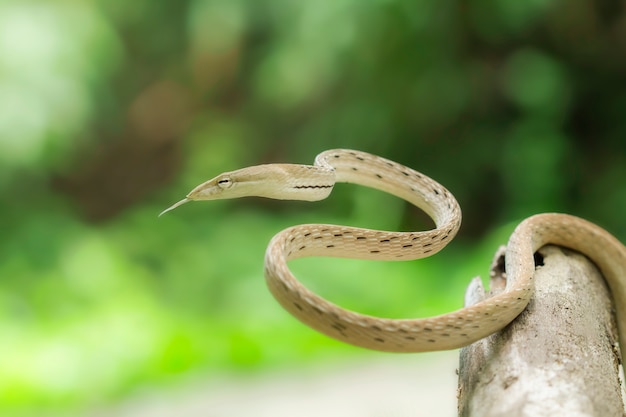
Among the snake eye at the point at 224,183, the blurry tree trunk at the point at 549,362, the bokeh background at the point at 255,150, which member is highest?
the bokeh background at the point at 255,150

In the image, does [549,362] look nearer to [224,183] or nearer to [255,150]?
[224,183]

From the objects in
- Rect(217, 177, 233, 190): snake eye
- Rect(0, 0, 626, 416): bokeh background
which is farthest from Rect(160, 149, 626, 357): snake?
Rect(0, 0, 626, 416): bokeh background

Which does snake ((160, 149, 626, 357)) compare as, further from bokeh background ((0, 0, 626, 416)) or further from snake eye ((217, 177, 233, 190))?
bokeh background ((0, 0, 626, 416))

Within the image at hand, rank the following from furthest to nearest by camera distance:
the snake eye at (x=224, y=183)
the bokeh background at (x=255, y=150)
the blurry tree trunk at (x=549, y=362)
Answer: the bokeh background at (x=255, y=150)
the snake eye at (x=224, y=183)
the blurry tree trunk at (x=549, y=362)

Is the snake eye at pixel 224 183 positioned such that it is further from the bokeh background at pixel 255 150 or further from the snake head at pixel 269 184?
the bokeh background at pixel 255 150

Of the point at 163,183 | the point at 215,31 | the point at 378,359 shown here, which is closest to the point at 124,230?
the point at 163,183

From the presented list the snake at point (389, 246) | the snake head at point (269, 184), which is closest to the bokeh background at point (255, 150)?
the snake at point (389, 246)

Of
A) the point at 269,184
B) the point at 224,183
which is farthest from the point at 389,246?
the point at 224,183
